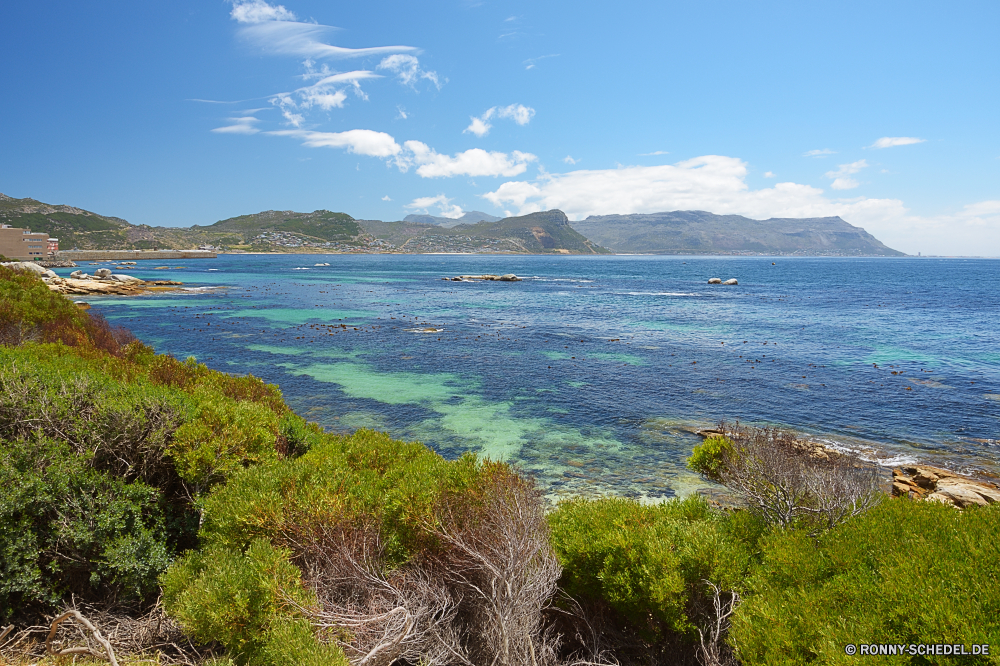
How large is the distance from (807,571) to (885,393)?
23246mm

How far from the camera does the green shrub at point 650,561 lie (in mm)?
5656

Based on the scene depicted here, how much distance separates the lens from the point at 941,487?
12586 millimetres

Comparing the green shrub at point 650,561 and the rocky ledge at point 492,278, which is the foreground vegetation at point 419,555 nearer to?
the green shrub at point 650,561

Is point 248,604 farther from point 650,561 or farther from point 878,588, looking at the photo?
point 878,588

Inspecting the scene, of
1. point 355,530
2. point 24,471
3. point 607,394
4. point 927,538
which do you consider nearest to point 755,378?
point 607,394

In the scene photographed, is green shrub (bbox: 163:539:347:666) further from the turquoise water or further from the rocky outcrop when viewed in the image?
the rocky outcrop

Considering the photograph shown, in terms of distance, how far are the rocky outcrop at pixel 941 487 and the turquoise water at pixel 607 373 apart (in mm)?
1568

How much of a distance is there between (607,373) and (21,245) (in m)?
138

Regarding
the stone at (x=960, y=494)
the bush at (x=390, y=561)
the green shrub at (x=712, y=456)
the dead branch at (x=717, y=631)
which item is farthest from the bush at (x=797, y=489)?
the stone at (x=960, y=494)

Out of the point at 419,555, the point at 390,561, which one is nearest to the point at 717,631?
the point at 419,555

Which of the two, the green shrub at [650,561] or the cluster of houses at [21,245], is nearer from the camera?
the green shrub at [650,561]

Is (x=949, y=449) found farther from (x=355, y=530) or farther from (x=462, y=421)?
(x=355, y=530)

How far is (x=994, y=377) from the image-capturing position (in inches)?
1025

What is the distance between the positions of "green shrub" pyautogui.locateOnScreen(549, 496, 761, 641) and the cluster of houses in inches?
5464
